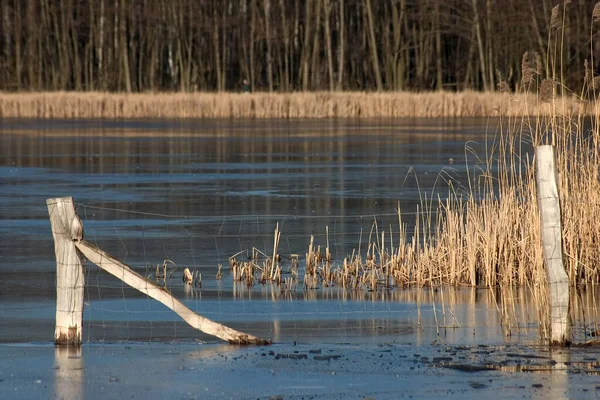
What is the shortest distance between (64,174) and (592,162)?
533 inches

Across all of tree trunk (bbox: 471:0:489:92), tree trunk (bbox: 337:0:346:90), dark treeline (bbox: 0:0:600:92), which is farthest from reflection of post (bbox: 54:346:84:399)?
tree trunk (bbox: 337:0:346:90)

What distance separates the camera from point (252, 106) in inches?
1863

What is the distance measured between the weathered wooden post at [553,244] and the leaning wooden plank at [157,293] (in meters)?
1.86

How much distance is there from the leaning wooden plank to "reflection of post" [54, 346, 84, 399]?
1.86 feet

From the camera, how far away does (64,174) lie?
23.2 m

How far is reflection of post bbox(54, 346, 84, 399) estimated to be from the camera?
22.8ft

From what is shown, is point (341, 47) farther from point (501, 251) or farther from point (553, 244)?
point (553, 244)

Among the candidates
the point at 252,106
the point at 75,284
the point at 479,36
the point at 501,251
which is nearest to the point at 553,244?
the point at 501,251

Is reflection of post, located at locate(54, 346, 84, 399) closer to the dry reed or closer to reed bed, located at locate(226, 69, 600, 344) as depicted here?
reed bed, located at locate(226, 69, 600, 344)

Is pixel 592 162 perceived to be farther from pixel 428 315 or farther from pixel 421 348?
pixel 421 348

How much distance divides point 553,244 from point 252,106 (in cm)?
3946

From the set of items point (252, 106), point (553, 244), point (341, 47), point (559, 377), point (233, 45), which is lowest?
point (559, 377)

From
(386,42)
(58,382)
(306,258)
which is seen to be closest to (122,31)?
(386,42)

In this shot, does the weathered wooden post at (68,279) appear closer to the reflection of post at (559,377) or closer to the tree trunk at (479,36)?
the reflection of post at (559,377)
